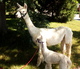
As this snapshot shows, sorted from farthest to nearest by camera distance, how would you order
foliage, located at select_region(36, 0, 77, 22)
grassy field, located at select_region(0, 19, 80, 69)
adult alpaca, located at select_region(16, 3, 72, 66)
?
1. foliage, located at select_region(36, 0, 77, 22)
2. grassy field, located at select_region(0, 19, 80, 69)
3. adult alpaca, located at select_region(16, 3, 72, 66)

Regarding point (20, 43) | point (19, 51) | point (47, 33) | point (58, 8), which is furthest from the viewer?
point (58, 8)

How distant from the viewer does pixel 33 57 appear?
18.1ft

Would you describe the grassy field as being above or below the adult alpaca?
below

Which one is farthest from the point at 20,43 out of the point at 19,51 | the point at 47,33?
the point at 47,33

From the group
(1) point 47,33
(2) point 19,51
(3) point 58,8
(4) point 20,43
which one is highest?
(3) point 58,8

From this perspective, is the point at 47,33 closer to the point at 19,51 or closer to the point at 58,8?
the point at 19,51

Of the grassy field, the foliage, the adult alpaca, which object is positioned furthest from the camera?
the foliage

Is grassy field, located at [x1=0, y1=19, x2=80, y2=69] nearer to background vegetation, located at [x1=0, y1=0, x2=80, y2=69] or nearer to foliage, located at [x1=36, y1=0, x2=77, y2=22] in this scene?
background vegetation, located at [x1=0, y1=0, x2=80, y2=69]

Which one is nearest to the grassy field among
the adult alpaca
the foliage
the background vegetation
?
the background vegetation

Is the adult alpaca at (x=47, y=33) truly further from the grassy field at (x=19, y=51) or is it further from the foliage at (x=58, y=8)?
the foliage at (x=58, y=8)

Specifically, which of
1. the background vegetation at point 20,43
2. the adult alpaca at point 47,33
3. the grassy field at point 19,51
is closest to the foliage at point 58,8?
the background vegetation at point 20,43

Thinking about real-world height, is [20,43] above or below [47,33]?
below

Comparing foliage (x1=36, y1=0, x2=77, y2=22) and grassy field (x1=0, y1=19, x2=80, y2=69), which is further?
foliage (x1=36, y1=0, x2=77, y2=22)

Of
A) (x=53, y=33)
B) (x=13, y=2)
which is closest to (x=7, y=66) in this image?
(x=53, y=33)
